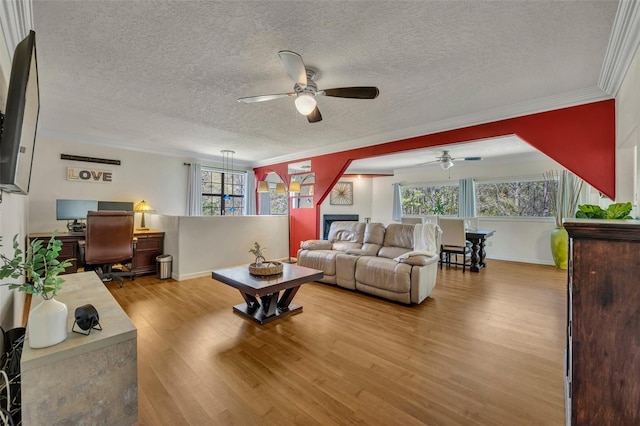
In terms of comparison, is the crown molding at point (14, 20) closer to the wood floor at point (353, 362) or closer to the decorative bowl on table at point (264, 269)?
the wood floor at point (353, 362)

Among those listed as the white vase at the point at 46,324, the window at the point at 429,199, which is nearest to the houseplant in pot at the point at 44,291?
the white vase at the point at 46,324

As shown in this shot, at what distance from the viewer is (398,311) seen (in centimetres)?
313

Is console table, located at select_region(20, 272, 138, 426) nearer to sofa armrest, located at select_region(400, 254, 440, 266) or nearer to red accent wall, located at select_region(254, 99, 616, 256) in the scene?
sofa armrest, located at select_region(400, 254, 440, 266)

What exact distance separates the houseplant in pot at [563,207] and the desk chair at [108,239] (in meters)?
7.72

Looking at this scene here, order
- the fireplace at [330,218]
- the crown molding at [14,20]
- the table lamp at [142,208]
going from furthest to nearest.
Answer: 1. the fireplace at [330,218]
2. the table lamp at [142,208]
3. the crown molding at [14,20]

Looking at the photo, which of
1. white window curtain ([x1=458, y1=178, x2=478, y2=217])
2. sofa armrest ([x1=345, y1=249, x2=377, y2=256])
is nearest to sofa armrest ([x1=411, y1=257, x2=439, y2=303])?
sofa armrest ([x1=345, y1=249, x2=377, y2=256])

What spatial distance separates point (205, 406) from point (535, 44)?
3.44 m

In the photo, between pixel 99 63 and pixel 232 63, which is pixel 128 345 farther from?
pixel 99 63

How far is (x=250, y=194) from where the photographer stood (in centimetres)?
742

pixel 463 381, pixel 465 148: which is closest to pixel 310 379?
pixel 463 381

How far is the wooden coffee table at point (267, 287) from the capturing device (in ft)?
8.64

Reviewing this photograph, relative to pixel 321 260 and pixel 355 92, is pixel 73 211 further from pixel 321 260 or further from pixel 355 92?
pixel 355 92

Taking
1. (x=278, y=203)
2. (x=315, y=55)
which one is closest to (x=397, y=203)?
(x=278, y=203)

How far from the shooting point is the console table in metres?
1.11
